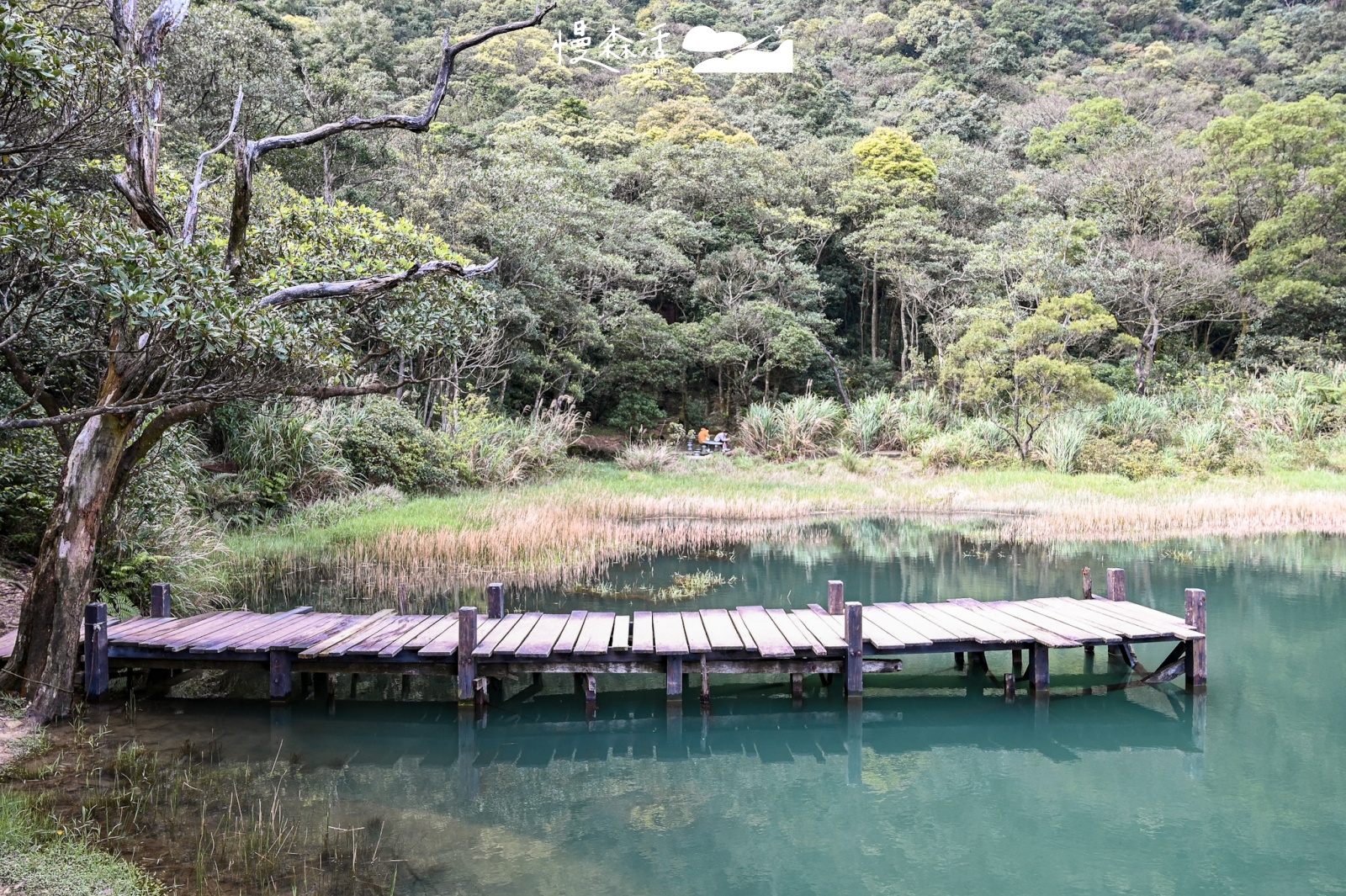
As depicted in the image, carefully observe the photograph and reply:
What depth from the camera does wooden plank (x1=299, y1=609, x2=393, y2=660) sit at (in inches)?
240

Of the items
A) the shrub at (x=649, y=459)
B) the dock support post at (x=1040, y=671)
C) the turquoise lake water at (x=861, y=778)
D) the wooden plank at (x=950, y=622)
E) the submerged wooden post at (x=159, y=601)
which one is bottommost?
the turquoise lake water at (x=861, y=778)

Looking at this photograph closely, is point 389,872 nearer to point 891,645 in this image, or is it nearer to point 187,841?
point 187,841

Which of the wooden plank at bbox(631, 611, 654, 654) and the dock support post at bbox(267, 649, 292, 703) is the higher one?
the wooden plank at bbox(631, 611, 654, 654)

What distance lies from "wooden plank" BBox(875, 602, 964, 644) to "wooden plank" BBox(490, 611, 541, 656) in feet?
9.77

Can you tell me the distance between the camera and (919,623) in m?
6.84

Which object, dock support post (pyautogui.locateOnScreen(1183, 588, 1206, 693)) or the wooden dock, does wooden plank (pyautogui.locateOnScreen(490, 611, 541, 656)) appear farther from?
dock support post (pyautogui.locateOnScreen(1183, 588, 1206, 693))

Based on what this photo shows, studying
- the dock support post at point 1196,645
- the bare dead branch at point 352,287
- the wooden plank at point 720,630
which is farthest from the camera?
the dock support post at point 1196,645

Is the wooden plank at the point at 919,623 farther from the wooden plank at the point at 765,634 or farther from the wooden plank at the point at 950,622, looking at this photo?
the wooden plank at the point at 765,634

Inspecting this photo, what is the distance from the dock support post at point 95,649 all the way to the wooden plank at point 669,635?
12.9ft

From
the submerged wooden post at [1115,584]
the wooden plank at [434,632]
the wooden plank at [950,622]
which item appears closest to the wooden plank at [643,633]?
the wooden plank at [434,632]

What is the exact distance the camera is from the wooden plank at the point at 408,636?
6.04 metres

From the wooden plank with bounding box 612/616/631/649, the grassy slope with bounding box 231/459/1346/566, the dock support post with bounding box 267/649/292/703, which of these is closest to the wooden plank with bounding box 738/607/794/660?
the wooden plank with bounding box 612/616/631/649

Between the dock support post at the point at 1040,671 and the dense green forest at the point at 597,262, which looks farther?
the dock support post at the point at 1040,671

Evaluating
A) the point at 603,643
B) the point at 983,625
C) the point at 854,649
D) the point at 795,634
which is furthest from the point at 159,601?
the point at 983,625
